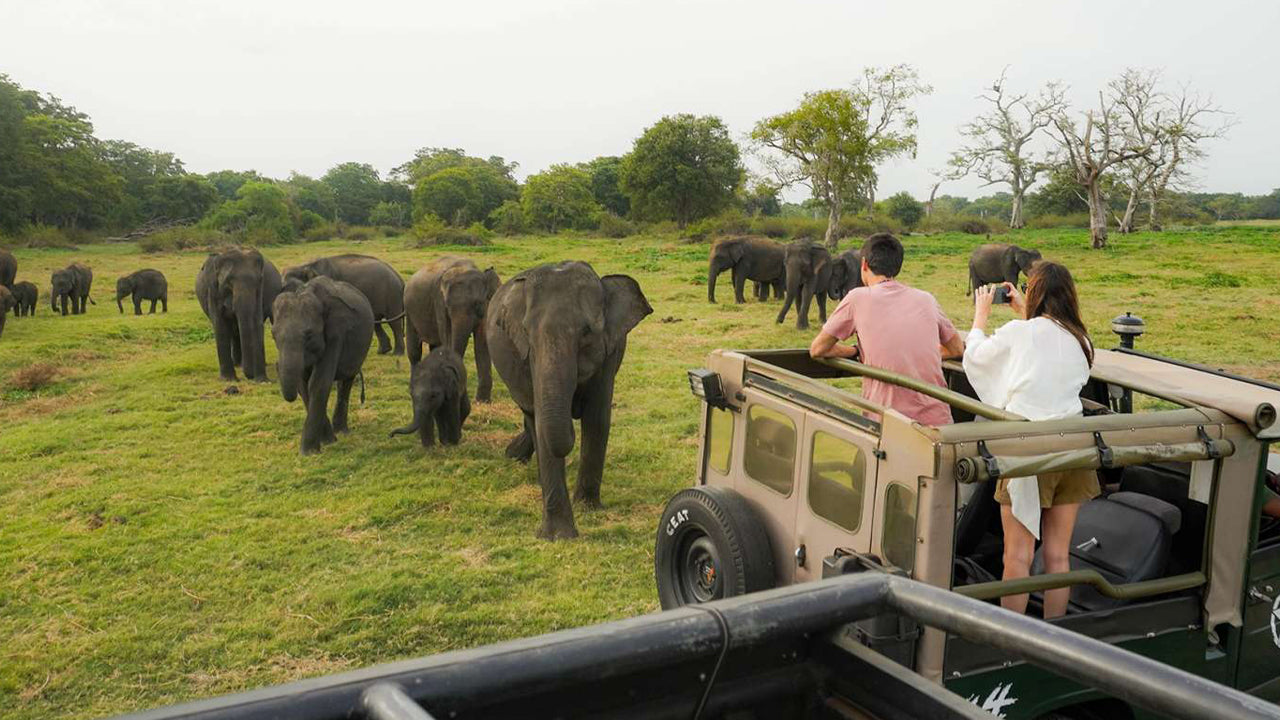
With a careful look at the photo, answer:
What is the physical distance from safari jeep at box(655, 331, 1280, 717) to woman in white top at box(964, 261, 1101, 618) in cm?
14

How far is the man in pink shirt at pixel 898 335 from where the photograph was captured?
4.45 m

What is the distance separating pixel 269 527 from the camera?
749 centimetres

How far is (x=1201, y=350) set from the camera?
14164mm

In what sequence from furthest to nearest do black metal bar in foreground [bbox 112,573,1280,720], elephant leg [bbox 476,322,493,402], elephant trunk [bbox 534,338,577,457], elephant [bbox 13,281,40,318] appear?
elephant [bbox 13,281,40,318]
elephant leg [bbox 476,322,493,402]
elephant trunk [bbox 534,338,577,457]
black metal bar in foreground [bbox 112,573,1280,720]

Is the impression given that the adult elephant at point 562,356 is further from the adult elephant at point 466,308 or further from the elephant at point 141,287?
the elephant at point 141,287

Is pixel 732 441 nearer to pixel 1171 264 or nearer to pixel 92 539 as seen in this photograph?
pixel 92 539

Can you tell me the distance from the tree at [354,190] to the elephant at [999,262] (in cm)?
7320

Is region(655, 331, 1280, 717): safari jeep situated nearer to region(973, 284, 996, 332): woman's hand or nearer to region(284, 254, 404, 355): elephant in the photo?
region(973, 284, 996, 332): woman's hand

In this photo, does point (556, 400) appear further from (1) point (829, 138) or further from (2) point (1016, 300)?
(1) point (829, 138)

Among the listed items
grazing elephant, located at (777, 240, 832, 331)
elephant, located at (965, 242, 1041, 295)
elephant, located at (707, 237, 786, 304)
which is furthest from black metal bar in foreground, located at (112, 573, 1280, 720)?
elephant, located at (965, 242, 1041, 295)

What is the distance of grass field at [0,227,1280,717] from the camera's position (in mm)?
5430

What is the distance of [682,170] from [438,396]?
47773 mm

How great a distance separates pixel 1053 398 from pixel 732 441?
154 cm

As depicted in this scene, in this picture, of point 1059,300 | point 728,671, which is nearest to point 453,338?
point 1059,300
